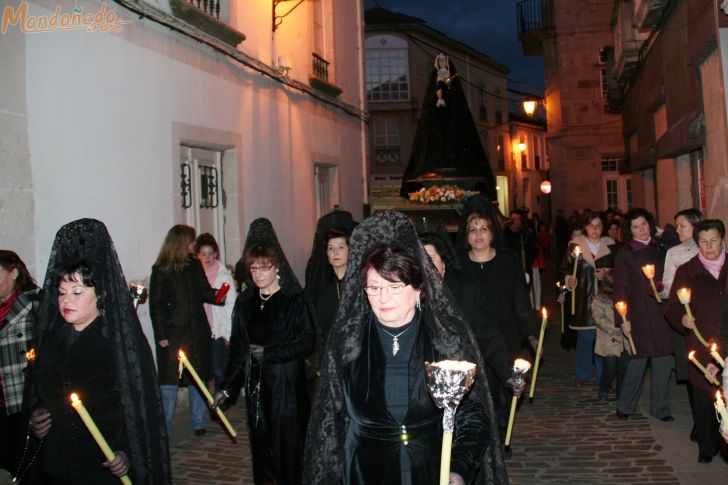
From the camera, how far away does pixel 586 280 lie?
951 cm

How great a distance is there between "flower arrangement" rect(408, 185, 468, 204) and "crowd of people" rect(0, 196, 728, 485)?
5174 mm

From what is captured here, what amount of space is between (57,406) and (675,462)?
16.2ft

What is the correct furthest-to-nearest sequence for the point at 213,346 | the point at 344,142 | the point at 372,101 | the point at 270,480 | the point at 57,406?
the point at 372,101, the point at 344,142, the point at 213,346, the point at 270,480, the point at 57,406

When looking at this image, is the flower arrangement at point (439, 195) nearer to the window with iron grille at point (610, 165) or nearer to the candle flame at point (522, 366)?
the candle flame at point (522, 366)

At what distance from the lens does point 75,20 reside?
24.6 ft

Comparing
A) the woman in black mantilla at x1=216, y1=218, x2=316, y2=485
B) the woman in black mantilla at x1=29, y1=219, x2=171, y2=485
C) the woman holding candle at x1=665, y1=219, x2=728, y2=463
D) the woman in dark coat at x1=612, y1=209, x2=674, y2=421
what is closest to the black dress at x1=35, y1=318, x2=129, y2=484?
the woman in black mantilla at x1=29, y1=219, x2=171, y2=485

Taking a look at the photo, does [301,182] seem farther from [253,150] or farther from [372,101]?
[372,101]

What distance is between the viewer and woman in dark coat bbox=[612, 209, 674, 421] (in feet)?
25.4

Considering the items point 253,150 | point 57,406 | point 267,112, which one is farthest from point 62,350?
point 267,112

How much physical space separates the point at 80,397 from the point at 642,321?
5.56 metres

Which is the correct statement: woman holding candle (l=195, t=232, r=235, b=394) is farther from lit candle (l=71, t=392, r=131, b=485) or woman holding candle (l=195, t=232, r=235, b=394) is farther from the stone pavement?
lit candle (l=71, t=392, r=131, b=485)

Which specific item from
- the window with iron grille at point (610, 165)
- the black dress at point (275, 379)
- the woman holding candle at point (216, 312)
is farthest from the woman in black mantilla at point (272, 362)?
the window with iron grille at point (610, 165)

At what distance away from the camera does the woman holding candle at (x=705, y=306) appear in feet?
21.1

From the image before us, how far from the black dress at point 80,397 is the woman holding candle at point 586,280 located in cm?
640
